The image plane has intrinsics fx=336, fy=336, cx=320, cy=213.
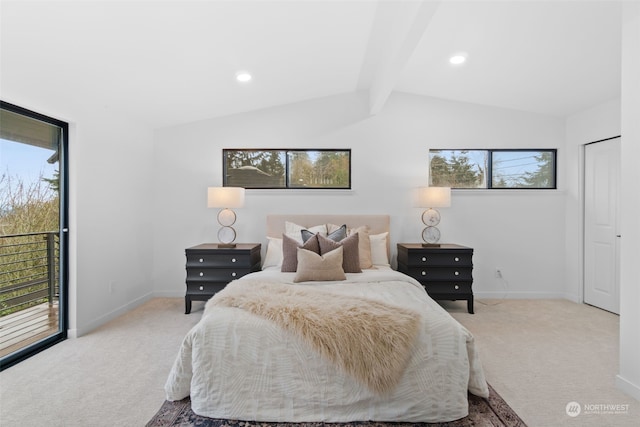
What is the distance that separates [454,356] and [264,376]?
3.48 feet

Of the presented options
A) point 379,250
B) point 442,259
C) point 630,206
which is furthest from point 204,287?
point 630,206

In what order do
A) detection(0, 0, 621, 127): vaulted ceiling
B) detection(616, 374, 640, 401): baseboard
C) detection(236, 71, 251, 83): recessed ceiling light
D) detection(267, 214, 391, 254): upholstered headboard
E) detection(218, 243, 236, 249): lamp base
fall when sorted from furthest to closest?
detection(267, 214, 391, 254): upholstered headboard, detection(218, 243, 236, 249): lamp base, detection(236, 71, 251, 83): recessed ceiling light, detection(0, 0, 621, 127): vaulted ceiling, detection(616, 374, 640, 401): baseboard

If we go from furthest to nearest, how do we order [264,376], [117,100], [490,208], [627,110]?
[490,208], [117,100], [627,110], [264,376]

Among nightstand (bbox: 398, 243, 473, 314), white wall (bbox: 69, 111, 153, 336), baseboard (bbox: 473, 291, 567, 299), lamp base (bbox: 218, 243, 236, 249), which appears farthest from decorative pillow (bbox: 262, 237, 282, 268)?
baseboard (bbox: 473, 291, 567, 299)

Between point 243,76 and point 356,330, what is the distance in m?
2.74

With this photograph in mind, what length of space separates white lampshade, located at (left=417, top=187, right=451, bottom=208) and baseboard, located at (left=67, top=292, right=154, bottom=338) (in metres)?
3.55

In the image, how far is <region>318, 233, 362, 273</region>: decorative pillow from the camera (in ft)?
10.6

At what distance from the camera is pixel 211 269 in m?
3.72

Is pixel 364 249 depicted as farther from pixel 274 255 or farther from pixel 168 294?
pixel 168 294

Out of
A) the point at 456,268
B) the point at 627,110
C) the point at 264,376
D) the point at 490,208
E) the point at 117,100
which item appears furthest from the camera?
the point at 490,208

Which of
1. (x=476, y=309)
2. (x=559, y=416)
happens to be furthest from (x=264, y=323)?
(x=476, y=309)

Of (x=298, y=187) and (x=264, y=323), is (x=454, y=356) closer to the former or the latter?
(x=264, y=323)

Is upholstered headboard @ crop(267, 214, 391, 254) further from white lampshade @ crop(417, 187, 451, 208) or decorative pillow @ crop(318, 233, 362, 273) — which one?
decorative pillow @ crop(318, 233, 362, 273)

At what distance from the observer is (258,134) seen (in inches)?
172
